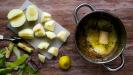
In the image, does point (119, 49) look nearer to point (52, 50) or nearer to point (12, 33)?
point (52, 50)

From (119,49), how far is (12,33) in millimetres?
332

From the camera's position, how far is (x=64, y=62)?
158 centimetres

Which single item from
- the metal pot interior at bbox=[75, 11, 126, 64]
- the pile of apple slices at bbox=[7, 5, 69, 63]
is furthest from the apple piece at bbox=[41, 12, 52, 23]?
the metal pot interior at bbox=[75, 11, 126, 64]

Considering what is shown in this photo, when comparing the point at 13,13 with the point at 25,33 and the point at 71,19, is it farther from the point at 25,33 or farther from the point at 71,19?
the point at 71,19

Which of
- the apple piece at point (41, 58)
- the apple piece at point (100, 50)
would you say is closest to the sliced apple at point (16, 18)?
the apple piece at point (41, 58)

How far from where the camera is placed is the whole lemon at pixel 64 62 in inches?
62.1

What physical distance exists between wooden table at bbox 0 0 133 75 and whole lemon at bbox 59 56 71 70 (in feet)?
0.06

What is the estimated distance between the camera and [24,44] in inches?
62.8

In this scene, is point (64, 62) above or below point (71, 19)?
below

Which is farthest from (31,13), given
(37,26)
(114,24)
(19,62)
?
(114,24)

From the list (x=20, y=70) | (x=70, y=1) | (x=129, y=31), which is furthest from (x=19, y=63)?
(x=129, y=31)

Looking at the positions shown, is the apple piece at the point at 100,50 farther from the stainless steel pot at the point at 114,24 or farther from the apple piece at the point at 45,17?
the apple piece at the point at 45,17

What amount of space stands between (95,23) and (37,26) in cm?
18

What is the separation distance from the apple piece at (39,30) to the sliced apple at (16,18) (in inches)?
1.7
